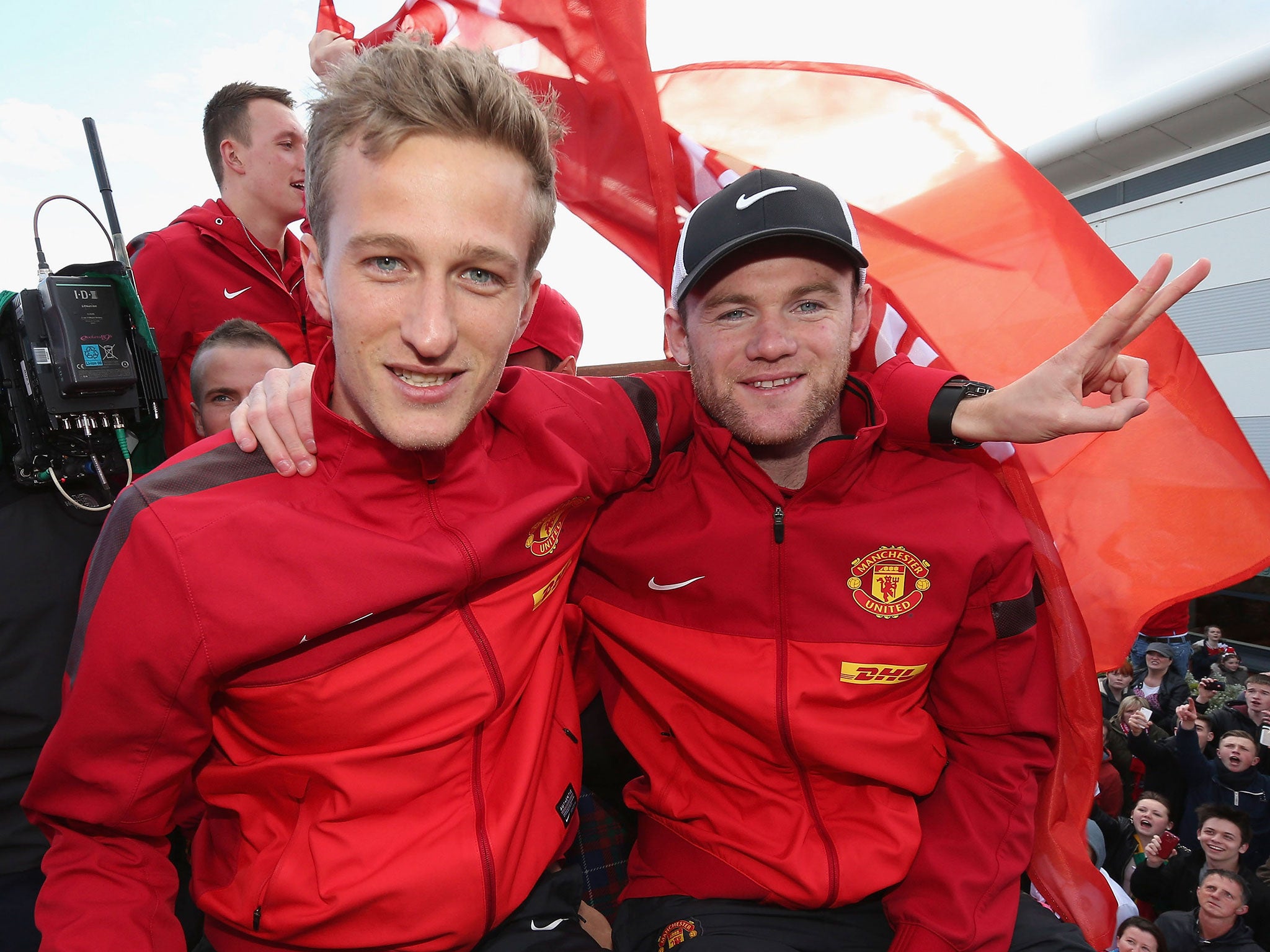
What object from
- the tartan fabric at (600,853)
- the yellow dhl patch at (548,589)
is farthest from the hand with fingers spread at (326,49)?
the tartan fabric at (600,853)

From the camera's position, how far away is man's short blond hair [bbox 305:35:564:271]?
1.55m

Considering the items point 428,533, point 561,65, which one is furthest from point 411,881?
point 561,65

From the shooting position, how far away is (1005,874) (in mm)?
1929

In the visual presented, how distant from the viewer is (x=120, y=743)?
4.81ft

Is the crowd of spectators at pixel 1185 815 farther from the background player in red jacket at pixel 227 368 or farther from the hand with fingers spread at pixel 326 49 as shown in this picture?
the hand with fingers spread at pixel 326 49

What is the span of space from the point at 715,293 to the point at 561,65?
42.7 inches

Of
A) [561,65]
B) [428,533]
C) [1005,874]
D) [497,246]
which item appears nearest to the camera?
[497,246]

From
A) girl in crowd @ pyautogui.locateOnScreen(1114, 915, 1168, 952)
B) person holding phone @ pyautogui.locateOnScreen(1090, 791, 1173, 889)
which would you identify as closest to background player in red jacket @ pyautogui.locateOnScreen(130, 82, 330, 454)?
girl in crowd @ pyautogui.locateOnScreen(1114, 915, 1168, 952)

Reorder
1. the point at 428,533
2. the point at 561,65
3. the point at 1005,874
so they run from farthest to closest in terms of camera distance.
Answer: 1. the point at 561,65
2. the point at 1005,874
3. the point at 428,533

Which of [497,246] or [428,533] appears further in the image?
[428,533]

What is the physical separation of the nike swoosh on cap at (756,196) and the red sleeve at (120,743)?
1.48 metres

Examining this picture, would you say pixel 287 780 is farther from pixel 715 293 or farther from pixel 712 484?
pixel 715 293

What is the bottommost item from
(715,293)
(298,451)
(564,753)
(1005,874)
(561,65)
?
(1005,874)

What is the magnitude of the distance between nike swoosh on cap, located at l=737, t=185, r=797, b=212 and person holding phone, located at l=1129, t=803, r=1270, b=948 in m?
5.40
